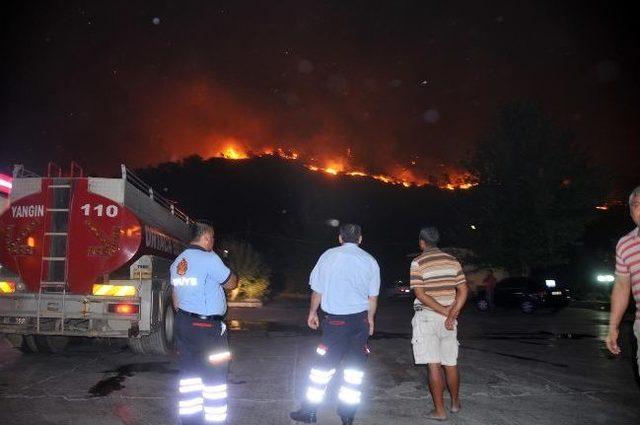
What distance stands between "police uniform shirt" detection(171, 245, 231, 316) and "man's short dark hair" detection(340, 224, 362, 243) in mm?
1254

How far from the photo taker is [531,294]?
62.4ft

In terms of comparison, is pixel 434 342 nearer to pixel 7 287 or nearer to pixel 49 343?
pixel 7 287

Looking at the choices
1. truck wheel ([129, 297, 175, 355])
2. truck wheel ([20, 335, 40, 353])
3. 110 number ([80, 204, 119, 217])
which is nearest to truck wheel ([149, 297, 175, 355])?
truck wheel ([129, 297, 175, 355])

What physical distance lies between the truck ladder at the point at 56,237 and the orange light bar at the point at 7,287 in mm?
530

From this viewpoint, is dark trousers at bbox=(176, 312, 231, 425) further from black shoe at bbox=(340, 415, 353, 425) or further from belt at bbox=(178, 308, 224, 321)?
black shoe at bbox=(340, 415, 353, 425)

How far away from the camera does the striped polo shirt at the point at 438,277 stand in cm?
528

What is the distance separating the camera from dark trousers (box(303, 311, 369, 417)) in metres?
4.94

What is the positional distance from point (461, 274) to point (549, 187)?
24108mm

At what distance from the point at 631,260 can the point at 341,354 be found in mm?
2534

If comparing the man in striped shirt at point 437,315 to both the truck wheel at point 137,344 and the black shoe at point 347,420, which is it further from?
the truck wheel at point 137,344

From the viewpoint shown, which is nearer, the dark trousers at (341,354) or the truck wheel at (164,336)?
the dark trousers at (341,354)

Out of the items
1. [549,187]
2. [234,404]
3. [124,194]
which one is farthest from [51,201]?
[549,187]

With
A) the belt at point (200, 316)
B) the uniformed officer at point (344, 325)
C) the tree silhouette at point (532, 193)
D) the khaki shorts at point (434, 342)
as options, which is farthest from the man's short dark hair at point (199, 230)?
the tree silhouette at point (532, 193)

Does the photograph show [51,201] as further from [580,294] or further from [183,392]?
[580,294]
